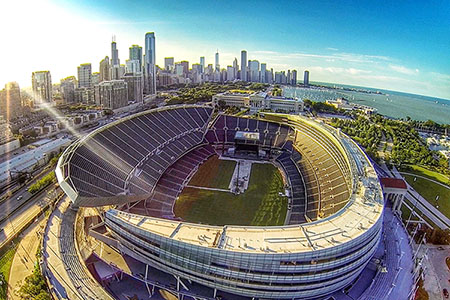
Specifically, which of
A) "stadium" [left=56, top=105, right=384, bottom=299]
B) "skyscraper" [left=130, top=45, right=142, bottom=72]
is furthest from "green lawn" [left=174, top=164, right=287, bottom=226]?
"skyscraper" [left=130, top=45, right=142, bottom=72]

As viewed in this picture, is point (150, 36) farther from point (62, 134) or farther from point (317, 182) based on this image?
point (317, 182)

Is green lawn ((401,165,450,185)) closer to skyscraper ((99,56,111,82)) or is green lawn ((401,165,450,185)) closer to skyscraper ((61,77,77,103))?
skyscraper ((61,77,77,103))

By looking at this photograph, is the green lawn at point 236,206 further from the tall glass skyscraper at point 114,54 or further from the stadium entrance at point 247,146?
the tall glass skyscraper at point 114,54

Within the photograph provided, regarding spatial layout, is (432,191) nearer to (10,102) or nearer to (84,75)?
(10,102)

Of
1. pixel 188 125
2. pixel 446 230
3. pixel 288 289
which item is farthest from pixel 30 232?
pixel 446 230

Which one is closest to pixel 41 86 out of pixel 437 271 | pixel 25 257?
pixel 25 257

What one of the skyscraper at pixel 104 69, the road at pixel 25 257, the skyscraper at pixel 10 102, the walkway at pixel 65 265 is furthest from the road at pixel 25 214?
the skyscraper at pixel 104 69
